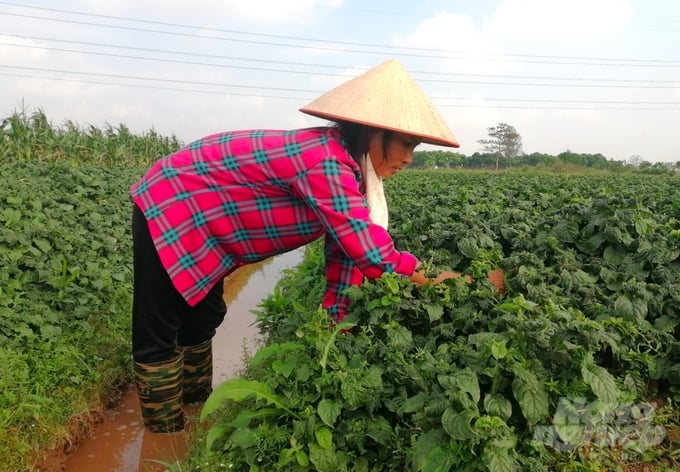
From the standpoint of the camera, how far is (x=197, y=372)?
340 centimetres

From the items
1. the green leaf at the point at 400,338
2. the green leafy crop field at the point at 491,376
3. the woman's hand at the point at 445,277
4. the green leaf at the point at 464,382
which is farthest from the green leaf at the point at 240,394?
the woman's hand at the point at 445,277

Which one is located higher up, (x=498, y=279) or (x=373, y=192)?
(x=373, y=192)

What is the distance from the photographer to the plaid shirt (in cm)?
219

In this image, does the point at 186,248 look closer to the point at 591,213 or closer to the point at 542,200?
the point at 591,213

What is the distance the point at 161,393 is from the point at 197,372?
433 mm

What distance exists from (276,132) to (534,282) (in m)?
1.34

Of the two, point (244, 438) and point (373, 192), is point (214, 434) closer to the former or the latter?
point (244, 438)

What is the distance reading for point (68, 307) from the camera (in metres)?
4.00

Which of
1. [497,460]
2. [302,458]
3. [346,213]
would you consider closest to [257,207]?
[346,213]

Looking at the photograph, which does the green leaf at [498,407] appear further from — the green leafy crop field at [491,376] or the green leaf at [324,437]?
the green leaf at [324,437]

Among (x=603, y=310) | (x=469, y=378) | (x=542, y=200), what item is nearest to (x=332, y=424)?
(x=469, y=378)

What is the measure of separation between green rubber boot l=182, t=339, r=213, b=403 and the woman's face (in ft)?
5.62

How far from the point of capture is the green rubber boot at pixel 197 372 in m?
3.32

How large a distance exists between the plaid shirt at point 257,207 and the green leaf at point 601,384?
85cm
